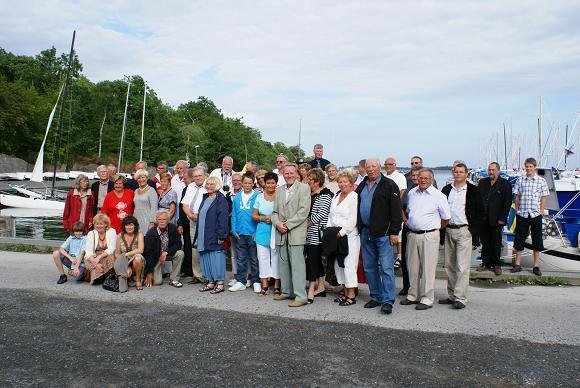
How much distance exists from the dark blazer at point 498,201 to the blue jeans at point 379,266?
258 centimetres

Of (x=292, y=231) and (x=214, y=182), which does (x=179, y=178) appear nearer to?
(x=214, y=182)

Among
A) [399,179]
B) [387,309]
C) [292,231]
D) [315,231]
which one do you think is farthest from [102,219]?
[399,179]

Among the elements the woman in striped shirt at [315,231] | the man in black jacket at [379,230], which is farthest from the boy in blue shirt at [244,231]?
the man in black jacket at [379,230]

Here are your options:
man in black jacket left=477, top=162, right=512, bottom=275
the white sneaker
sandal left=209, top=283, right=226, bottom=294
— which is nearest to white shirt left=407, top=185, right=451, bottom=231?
man in black jacket left=477, top=162, right=512, bottom=275

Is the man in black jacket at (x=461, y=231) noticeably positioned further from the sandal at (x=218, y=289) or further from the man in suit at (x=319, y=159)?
the man in suit at (x=319, y=159)

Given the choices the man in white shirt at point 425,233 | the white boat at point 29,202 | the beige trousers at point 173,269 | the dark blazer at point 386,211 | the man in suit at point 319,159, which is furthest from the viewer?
the white boat at point 29,202

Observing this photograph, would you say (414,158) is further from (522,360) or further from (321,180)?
(522,360)

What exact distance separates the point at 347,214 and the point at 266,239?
1.37 m

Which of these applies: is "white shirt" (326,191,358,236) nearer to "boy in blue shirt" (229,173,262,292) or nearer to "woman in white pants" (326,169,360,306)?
"woman in white pants" (326,169,360,306)

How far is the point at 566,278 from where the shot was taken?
308 inches

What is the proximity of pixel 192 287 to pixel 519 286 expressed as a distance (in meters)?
5.17

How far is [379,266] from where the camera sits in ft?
21.8

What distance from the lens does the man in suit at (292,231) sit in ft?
22.4

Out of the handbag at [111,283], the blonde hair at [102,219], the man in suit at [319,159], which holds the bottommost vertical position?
the handbag at [111,283]
